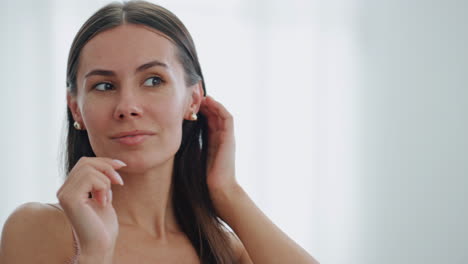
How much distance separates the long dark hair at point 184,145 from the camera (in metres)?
1.40

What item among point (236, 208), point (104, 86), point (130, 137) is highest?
point (104, 86)

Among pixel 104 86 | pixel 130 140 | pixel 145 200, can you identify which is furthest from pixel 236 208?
pixel 104 86

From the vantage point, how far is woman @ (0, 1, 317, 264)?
3.81 feet

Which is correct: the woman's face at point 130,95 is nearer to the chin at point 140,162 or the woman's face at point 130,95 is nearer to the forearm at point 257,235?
the chin at point 140,162

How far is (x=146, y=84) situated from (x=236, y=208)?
45cm

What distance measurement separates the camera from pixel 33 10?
125 inches

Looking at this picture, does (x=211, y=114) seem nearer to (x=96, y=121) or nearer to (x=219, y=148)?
(x=219, y=148)

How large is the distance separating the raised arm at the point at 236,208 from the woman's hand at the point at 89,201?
0.48 m

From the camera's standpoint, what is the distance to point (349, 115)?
147 inches

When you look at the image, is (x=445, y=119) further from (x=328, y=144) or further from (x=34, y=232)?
(x=34, y=232)

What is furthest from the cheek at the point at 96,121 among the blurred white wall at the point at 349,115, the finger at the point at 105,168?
the blurred white wall at the point at 349,115

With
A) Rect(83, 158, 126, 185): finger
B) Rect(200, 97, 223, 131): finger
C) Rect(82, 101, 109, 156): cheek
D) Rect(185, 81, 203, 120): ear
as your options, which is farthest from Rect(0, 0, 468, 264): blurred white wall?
Rect(83, 158, 126, 185): finger

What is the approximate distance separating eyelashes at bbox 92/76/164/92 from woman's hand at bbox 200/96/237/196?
281mm

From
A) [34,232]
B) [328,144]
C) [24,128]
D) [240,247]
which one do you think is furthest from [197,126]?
[328,144]
